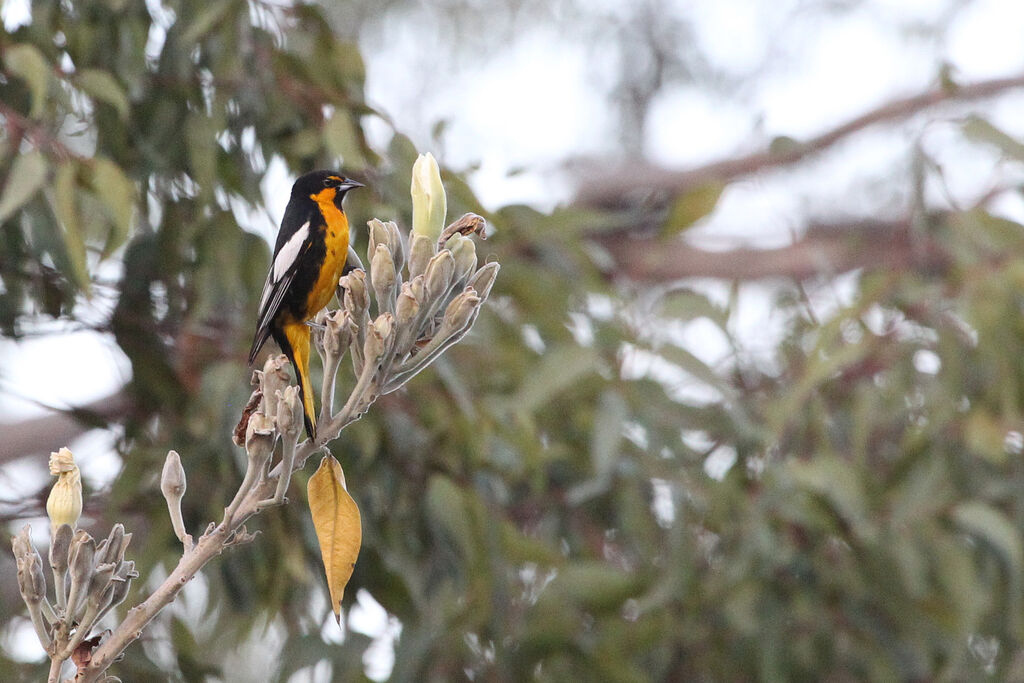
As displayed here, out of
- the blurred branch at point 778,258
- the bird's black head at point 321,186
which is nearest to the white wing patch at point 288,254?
the bird's black head at point 321,186

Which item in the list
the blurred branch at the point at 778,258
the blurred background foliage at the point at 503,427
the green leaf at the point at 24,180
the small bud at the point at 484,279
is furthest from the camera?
the blurred branch at the point at 778,258

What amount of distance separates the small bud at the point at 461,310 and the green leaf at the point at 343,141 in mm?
1023

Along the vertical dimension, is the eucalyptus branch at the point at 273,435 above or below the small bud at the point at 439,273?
below

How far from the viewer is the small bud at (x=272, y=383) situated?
809 mm

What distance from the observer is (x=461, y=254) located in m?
0.86

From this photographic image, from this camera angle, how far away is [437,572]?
2.12 m

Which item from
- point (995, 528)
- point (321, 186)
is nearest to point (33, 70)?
point (321, 186)

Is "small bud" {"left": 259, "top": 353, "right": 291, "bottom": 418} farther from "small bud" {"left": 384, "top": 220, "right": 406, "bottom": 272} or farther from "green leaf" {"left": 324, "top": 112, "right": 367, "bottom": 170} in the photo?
"green leaf" {"left": 324, "top": 112, "right": 367, "bottom": 170}

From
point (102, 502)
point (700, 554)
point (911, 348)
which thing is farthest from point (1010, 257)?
point (102, 502)

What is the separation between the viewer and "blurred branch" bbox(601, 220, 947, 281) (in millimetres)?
3898

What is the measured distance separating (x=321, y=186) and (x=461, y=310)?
58 cm

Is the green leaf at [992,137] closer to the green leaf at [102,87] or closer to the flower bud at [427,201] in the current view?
the green leaf at [102,87]

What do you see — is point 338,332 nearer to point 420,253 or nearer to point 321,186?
point 420,253

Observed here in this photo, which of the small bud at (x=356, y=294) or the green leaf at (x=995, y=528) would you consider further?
the green leaf at (x=995, y=528)
